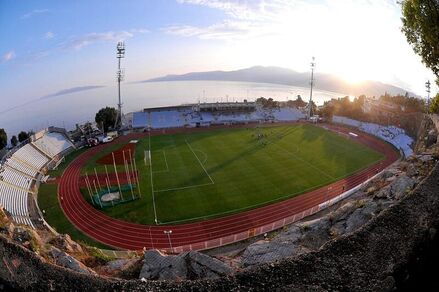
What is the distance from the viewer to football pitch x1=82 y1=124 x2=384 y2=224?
25.9 meters

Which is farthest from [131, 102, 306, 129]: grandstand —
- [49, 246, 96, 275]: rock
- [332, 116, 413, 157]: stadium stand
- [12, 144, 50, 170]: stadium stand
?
[49, 246, 96, 275]: rock

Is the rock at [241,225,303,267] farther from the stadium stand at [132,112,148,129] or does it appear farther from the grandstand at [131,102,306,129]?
the stadium stand at [132,112,148,129]

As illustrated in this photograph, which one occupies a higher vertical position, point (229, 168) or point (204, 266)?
point (204, 266)

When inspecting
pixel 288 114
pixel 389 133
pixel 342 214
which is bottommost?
pixel 342 214

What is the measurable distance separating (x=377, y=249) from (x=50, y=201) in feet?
91.1

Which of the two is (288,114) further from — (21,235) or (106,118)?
(21,235)

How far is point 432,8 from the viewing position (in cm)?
1454

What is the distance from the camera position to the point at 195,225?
23094 millimetres

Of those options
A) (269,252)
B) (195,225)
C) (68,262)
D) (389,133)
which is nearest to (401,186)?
(269,252)

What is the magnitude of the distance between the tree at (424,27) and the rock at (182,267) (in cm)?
1406

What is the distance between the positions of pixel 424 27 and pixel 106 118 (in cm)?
4832

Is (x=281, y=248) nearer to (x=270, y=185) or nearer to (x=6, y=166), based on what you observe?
(x=270, y=185)

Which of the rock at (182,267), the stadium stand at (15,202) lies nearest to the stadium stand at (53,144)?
the stadium stand at (15,202)

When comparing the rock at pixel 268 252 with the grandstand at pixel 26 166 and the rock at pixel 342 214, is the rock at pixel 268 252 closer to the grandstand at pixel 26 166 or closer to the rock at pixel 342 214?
the rock at pixel 342 214
